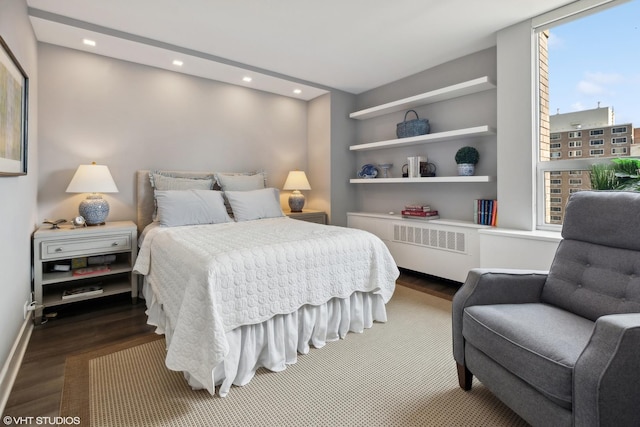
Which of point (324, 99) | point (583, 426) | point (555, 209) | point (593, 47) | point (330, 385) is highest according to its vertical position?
point (324, 99)

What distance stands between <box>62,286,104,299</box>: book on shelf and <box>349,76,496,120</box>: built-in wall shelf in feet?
11.9

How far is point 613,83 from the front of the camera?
97.8 inches

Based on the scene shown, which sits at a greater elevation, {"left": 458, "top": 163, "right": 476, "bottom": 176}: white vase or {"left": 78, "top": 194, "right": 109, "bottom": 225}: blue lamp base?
{"left": 458, "top": 163, "right": 476, "bottom": 176}: white vase

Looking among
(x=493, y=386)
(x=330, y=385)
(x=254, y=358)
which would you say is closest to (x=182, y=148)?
(x=254, y=358)

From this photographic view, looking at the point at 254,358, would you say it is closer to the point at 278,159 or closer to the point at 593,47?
the point at 278,159

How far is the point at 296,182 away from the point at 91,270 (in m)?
2.49

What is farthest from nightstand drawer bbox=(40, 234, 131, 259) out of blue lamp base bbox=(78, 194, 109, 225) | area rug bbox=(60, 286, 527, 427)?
area rug bbox=(60, 286, 527, 427)

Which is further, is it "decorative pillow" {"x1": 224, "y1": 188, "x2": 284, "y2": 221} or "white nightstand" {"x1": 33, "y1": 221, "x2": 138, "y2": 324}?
"decorative pillow" {"x1": 224, "y1": 188, "x2": 284, "y2": 221}

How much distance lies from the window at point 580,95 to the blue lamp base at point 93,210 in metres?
4.02

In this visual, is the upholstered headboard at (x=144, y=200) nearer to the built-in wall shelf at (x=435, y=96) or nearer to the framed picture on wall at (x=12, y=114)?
the framed picture on wall at (x=12, y=114)

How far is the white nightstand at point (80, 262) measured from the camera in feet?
8.41

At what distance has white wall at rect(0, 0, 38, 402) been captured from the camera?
68.5 inches

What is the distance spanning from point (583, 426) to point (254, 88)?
4414 millimetres

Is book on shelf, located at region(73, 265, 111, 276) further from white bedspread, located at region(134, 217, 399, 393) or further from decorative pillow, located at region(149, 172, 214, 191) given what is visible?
decorative pillow, located at region(149, 172, 214, 191)
